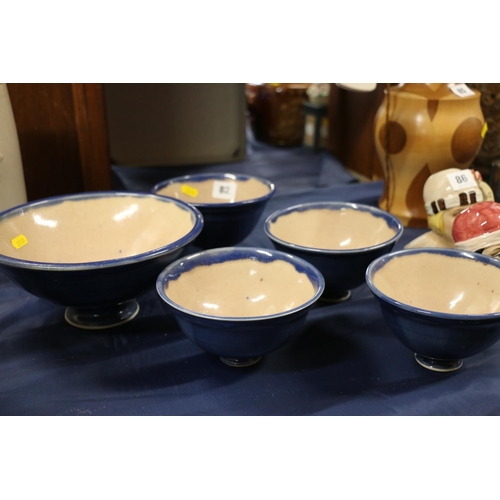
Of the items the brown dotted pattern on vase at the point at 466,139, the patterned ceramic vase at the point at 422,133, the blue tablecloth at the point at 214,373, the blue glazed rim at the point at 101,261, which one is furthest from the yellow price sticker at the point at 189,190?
the brown dotted pattern on vase at the point at 466,139

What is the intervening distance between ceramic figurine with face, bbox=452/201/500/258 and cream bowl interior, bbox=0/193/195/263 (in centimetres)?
46

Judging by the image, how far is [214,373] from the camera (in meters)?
0.85

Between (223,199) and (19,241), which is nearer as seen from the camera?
(19,241)

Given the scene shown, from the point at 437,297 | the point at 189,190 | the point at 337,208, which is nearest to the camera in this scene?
the point at 437,297

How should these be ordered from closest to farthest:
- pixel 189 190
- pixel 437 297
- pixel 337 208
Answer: pixel 437 297 → pixel 337 208 → pixel 189 190

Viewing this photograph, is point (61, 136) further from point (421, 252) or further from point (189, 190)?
point (421, 252)

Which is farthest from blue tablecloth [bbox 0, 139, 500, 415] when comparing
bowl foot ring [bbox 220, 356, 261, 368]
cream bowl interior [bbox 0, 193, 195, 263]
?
cream bowl interior [bbox 0, 193, 195, 263]

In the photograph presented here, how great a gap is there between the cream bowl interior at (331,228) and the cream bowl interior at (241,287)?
7.5 inches

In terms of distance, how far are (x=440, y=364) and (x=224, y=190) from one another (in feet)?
2.17

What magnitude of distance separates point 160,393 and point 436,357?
0.40 meters

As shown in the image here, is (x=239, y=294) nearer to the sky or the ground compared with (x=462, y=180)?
nearer to the ground

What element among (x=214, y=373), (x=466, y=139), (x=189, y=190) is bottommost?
(x=214, y=373)

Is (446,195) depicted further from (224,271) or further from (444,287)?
(224,271)

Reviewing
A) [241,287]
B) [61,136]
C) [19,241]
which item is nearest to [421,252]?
[241,287]
